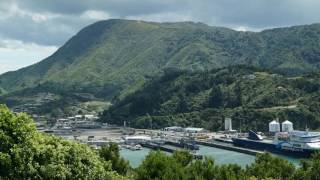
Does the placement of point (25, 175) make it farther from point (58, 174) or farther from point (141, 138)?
point (141, 138)

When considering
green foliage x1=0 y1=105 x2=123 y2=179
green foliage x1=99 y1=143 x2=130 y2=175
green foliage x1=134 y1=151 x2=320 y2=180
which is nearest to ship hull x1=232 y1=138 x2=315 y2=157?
green foliage x1=134 y1=151 x2=320 y2=180

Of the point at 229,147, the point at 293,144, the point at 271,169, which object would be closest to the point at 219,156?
the point at 229,147

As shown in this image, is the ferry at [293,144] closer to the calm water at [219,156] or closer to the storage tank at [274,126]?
the calm water at [219,156]

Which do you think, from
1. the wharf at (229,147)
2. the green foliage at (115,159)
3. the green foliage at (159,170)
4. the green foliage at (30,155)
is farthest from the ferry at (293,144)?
the green foliage at (30,155)

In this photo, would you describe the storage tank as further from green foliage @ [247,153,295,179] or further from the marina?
green foliage @ [247,153,295,179]

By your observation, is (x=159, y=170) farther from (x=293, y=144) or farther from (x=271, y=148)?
(x=271, y=148)

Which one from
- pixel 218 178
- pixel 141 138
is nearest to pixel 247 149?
pixel 141 138
